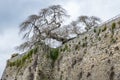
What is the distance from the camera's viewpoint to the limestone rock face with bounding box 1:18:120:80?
2725 cm

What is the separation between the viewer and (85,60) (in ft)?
99.3

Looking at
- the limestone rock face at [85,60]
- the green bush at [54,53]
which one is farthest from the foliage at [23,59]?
the green bush at [54,53]

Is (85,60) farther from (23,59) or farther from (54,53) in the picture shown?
(23,59)

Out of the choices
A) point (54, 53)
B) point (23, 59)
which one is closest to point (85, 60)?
point (54, 53)

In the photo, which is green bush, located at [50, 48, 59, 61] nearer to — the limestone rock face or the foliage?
the limestone rock face

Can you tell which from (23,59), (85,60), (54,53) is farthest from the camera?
(23,59)

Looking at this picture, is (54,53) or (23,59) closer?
(54,53)

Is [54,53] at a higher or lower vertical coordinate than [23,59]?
lower

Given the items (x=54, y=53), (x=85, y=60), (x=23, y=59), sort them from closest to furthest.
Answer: (x=85, y=60) → (x=54, y=53) → (x=23, y=59)

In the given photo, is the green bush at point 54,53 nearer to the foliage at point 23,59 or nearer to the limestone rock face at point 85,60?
the limestone rock face at point 85,60

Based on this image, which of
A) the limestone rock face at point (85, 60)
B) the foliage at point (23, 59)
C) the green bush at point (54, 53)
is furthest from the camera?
the foliage at point (23, 59)

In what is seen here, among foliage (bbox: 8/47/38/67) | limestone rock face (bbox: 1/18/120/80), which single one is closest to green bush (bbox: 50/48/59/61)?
limestone rock face (bbox: 1/18/120/80)

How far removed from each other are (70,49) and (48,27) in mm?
5057

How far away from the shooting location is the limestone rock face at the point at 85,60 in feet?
89.4
